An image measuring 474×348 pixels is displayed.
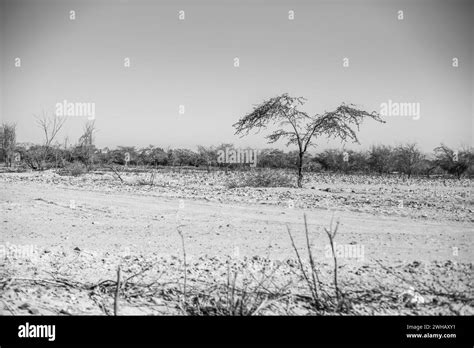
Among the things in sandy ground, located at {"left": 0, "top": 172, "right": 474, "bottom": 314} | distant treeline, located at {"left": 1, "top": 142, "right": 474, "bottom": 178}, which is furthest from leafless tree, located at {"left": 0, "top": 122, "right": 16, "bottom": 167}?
sandy ground, located at {"left": 0, "top": 172, "right": 474, "bottom": 314}

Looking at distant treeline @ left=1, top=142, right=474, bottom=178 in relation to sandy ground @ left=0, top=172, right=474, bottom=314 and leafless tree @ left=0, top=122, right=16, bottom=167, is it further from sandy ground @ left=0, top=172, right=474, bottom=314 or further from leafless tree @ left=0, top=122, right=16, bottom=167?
sandy ground @ left=0, top=172, right=474, bottom=314

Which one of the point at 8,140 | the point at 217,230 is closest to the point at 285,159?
the point at 8,140

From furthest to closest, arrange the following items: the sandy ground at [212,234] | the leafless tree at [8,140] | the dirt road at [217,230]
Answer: the leafless tree at [8,140]
the dirt road at [217,230]
the sandy ground at [212,234]

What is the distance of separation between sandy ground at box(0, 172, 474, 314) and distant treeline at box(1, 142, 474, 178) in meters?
15.6

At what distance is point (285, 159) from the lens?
34.8 m

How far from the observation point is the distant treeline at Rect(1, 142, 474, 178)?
24734 millimetres

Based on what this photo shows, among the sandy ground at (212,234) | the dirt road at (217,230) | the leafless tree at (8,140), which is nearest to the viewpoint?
the sandy ground at (212,234)

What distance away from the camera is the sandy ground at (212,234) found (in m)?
3.43

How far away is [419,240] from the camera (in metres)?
4.51

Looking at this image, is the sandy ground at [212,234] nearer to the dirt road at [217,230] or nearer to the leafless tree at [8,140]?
the dirt road at [217,230]

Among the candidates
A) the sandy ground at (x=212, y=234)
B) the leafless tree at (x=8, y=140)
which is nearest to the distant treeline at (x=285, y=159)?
the leafless tree at (x=8, y=140)

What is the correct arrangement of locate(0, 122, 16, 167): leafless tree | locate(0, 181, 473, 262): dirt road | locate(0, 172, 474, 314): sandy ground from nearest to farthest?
1. locate(0, 172, 474, 314): sandy ground
2. locate(0, 181, 473, 262): dirt road
3. locate(0, 122, 16, 167): leafless tree

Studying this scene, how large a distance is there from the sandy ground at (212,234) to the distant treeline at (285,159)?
1556 centimetres

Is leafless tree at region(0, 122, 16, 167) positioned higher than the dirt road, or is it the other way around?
leafless tree at region(0, 122, 16, 167)
